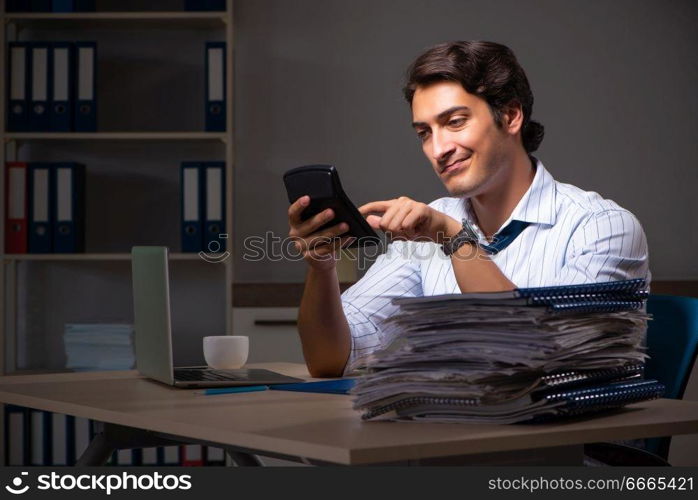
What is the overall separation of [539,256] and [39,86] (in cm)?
214

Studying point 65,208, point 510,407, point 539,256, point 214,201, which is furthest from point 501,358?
point 65,208

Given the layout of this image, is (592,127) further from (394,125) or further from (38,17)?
(38,17)

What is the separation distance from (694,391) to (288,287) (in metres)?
1.36

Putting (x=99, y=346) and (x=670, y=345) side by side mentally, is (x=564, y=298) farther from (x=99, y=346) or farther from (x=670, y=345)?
(x=99, y=346)

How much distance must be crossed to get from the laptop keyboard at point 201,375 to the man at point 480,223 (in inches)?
7.2

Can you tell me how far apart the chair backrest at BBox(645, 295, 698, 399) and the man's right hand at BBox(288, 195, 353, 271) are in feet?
1.98

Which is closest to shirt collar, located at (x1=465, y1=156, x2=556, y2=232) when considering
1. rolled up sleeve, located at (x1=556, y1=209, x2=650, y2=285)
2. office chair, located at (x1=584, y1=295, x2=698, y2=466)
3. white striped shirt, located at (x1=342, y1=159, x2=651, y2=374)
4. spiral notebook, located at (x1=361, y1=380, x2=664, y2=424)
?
white striped shirt, located at (x1=342, y1=159, x2=651, y2=374)

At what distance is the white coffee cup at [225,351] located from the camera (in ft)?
5.81

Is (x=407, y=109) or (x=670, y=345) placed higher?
(x=407, y=109)

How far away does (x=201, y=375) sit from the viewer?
160 cm

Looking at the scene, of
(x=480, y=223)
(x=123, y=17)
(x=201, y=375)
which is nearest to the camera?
(x=201, y=375)

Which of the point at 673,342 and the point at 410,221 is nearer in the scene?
the point at 410,221

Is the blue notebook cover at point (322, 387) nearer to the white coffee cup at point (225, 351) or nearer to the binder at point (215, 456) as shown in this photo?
the white coffee cup at point (225, 351)

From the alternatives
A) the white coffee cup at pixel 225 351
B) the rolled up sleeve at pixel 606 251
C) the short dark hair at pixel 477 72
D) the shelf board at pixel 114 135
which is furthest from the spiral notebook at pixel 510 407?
the shelf board at pixel 114 135
